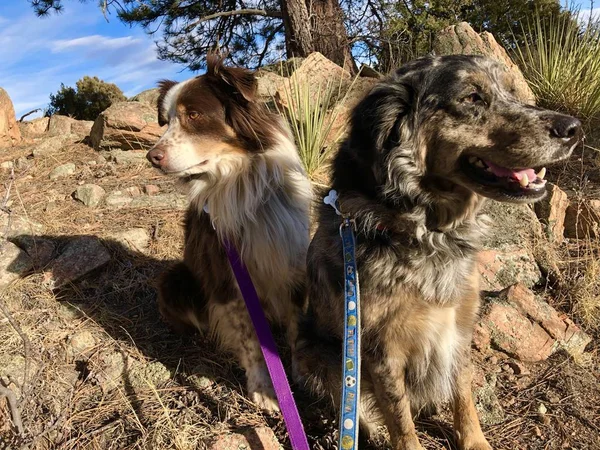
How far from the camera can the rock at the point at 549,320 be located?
3.25 m

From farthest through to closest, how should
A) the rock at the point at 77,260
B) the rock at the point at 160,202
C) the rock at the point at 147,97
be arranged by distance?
1. the rock at the point at 147,97
2. the rock at the point at 160,202
3. the rock at the point at 77,260

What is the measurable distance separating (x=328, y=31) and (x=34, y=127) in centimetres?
543

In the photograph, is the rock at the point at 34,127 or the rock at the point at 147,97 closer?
the rock at the point at 147,97

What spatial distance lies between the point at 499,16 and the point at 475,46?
3.95 metres

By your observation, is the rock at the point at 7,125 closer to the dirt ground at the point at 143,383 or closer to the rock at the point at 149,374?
the dirt ground at the point at 143,383

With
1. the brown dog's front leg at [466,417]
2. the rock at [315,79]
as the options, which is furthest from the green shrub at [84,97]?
the brown dog's front leg at [466,417]

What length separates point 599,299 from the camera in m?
3.58

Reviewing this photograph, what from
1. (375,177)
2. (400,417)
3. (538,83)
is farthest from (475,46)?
(400,417)

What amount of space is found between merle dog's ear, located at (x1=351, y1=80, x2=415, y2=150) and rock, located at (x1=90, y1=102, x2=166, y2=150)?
4723 millimetres

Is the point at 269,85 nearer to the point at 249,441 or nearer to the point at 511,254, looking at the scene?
the point at 511,254

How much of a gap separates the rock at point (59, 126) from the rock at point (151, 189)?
10.3ft

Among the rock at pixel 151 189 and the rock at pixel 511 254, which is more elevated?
the rock at pixel 151 189

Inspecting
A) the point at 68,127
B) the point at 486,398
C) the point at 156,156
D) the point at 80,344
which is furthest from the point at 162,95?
the point at 68,127

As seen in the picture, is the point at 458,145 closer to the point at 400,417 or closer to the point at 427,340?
the point at 427,340
